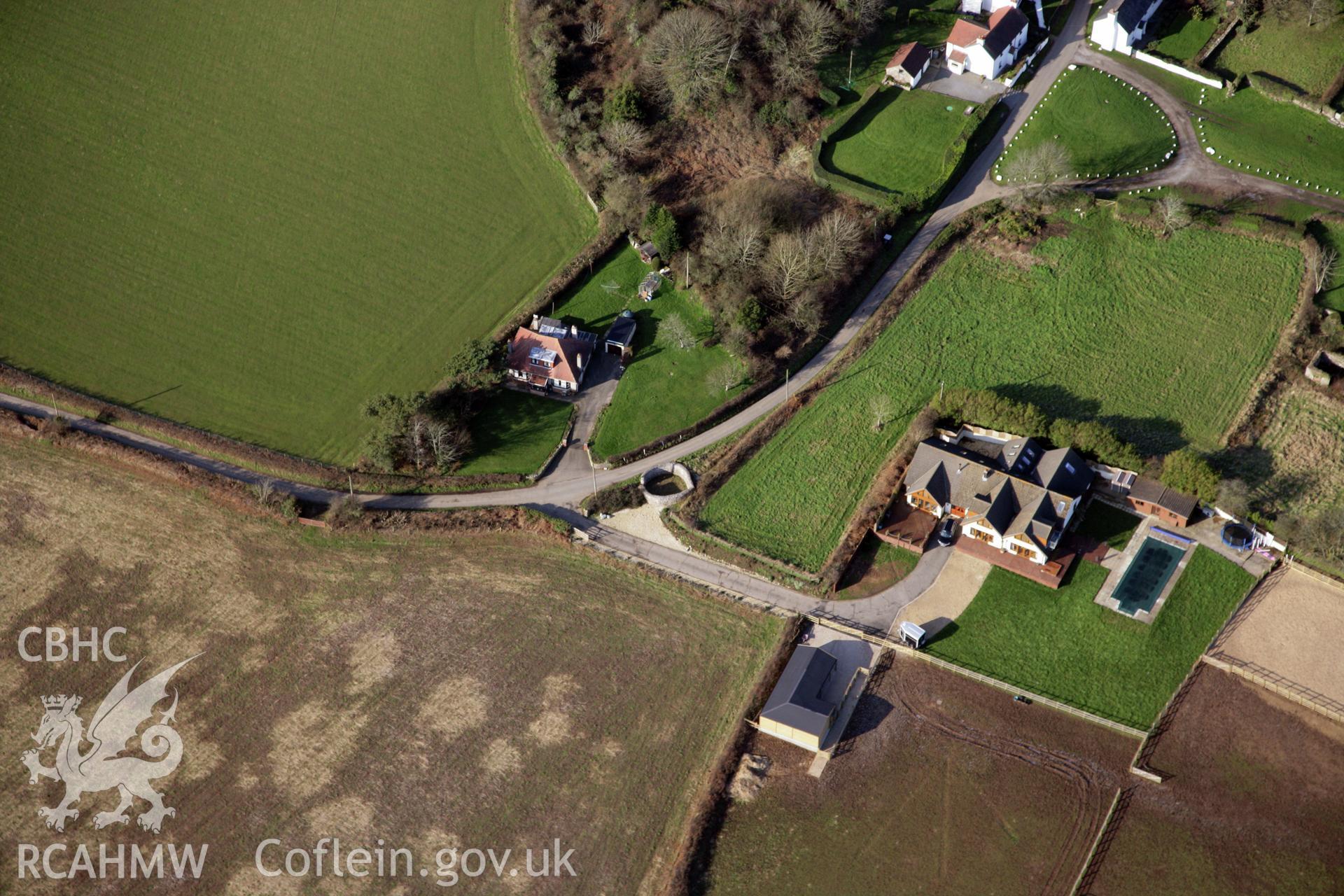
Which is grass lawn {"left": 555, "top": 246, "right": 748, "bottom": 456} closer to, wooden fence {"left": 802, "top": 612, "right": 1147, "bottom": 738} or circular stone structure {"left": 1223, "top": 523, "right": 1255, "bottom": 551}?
wooden fence {"left": 802, "top": 612, "right": 1147, "bottom": 738}

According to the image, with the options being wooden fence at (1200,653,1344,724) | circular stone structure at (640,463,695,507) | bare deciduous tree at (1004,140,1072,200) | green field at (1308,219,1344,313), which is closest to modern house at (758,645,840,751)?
circular stone structure at (640,463,695,507)

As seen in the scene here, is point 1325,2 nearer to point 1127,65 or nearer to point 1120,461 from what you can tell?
point 1127,65

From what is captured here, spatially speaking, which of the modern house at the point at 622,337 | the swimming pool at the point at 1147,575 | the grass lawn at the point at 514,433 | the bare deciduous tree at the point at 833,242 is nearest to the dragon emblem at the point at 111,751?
the grass lawn at the point at 514,433

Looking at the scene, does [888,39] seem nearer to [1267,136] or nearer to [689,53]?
[689,53]

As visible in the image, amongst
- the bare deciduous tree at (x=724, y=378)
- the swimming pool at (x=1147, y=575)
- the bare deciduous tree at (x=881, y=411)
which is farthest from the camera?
the bare deciduous tree at (x=724, y=378)

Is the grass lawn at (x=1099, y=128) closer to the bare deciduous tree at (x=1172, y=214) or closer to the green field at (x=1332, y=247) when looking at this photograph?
the bare deciduous tree at (x=1172, y=214)

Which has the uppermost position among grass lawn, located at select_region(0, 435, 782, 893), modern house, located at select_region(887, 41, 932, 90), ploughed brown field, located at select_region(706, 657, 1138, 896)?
modern house, located at select_region(887, 41, 932, 90)
